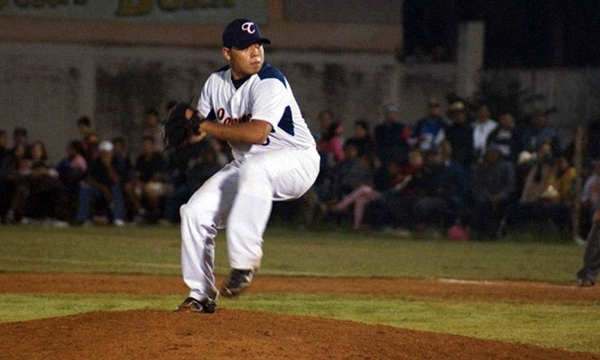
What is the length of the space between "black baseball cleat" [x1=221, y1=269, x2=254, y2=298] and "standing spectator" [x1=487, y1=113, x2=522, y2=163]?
40.8 ft

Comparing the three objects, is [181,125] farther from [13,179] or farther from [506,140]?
[13,179]

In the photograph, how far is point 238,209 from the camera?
27.6 feet

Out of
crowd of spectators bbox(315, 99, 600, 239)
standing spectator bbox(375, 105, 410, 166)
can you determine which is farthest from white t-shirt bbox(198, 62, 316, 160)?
standing spectator bbox(375, 105, 410, 166)

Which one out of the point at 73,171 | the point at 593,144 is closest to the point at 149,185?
the point at 73,171

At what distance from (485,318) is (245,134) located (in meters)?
3.37

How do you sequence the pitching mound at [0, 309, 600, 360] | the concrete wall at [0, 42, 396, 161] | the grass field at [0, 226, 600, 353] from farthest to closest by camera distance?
the concrete wall at [0, 42, 396, 161], the grass field at [0, 226, 600, 353], the pitching mound at [0, 309, 600, 360]

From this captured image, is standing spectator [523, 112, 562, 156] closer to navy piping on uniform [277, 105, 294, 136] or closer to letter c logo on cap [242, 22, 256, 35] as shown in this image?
navy piping on uniform [277, 105, 294, 136]

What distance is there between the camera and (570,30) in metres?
40.9

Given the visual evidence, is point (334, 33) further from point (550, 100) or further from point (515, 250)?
point (515, 250)

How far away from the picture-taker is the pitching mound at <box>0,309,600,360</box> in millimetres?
7254

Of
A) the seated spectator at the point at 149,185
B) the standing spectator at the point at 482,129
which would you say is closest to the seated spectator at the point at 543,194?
the standing spectator at the point at 482,129

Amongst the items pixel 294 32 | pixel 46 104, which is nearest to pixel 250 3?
pixel 294 32

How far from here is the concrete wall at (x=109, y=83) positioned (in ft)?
84.6

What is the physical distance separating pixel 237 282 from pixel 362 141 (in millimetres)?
13448
